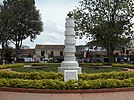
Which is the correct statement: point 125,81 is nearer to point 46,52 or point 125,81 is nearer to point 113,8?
point 113,8

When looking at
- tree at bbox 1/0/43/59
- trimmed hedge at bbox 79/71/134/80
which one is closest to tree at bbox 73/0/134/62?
tree at bbox 1/0/43/59

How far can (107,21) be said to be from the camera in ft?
129

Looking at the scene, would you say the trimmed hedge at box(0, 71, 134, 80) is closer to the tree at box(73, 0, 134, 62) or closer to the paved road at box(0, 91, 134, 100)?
the paved road at box(0, 91, 134, 100)

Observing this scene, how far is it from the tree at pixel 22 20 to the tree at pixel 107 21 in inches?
344

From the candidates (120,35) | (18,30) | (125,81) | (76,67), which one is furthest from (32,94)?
(18,30)

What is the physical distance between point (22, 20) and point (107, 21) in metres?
13.9

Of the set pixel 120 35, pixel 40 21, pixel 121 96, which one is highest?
pixel 40 21

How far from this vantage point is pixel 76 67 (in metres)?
18.6

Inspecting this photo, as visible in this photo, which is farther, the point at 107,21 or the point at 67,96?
the point at 107,21

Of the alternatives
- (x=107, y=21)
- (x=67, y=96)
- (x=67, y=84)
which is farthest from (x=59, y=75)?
(x=107, y=21)

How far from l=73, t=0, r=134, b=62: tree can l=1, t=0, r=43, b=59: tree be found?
28.7 feet

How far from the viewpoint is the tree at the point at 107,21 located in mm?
38344

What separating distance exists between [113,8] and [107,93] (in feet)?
94.2

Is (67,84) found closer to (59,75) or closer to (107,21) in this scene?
(59,75)
